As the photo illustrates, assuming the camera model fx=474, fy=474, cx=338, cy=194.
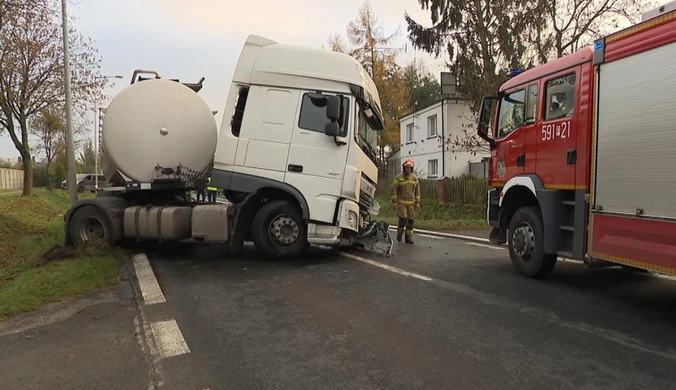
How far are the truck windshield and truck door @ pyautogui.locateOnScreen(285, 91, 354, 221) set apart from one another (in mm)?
366

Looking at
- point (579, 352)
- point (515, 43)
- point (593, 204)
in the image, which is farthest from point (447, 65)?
point (579, 352)

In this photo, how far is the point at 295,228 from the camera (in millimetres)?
7824

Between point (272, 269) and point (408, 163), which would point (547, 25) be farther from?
point (272, 269)

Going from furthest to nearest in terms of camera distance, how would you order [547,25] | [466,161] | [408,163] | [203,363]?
1. [466,161]
2. [547,25]
3. [408,163]
4. [203,363]

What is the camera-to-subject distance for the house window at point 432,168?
98.6 ft

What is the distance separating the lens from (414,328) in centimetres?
440

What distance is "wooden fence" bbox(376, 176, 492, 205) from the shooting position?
18.7m

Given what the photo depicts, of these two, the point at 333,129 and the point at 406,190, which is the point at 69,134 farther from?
the point at 406,190

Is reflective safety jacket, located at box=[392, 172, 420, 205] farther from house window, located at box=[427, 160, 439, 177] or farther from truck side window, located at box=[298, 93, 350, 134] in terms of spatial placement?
house window, located at box=[427, 160, 439, 177]

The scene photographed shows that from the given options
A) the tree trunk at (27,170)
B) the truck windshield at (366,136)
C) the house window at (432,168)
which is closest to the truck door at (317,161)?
the truck windshield at (366,136)

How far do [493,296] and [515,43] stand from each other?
17.0m

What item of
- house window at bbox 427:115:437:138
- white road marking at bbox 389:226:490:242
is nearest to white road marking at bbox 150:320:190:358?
white road marking at bbox 389:226:490:242

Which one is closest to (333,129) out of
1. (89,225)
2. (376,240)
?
(376,240)

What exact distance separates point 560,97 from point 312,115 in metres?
3.61
